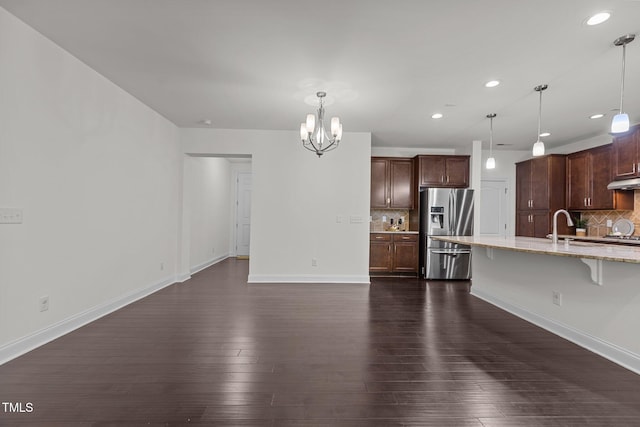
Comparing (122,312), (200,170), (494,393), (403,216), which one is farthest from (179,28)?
(403,216)

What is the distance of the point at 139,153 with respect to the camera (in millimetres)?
3838

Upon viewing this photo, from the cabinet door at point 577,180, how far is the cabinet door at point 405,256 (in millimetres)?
2838

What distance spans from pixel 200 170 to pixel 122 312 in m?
3.15

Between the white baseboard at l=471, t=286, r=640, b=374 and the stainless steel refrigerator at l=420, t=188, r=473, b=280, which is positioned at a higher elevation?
the stainless steel refrigerator at l=420, t=188, r=473, b=280

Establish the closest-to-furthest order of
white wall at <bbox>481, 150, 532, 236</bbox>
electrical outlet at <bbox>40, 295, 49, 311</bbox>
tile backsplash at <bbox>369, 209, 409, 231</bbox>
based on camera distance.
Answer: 1. electrical outlet at <bbox>40, 295, 49, 311</bbox>
2. tile backsplash at <bbox>369, 209, 409, 231</bbox>
3. white wall at <bbox>481, 150, 532, 236</bbox>

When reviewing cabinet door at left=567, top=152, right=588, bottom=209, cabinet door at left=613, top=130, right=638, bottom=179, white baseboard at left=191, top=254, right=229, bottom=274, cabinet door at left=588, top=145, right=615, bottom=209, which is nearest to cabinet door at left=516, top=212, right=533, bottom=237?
cabinet door at left=567, top=152, right=588, bottom=209

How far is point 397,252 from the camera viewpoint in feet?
18.3

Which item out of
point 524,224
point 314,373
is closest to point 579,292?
point 314,373

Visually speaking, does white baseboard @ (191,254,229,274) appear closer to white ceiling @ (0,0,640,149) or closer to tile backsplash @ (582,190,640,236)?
white ceiling @ (0,0,640,149)

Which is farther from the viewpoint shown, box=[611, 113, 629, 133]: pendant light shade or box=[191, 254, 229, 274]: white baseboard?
box=[191, 254, 229, 274]: white baseboard

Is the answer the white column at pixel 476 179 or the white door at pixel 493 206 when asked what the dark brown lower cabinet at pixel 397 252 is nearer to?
the white column at pixel 476 179

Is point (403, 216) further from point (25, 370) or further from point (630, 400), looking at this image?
point (25, 370)

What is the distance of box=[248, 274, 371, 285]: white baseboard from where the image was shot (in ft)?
16.1

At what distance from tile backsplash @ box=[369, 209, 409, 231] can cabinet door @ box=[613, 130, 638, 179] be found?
3.26 meters
